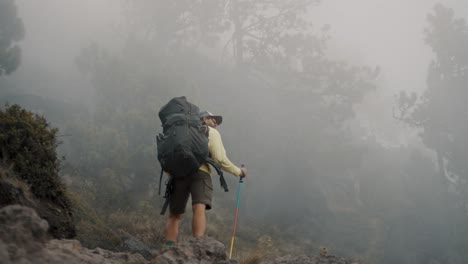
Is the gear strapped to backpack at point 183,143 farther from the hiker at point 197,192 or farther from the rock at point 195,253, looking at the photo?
the rock at point 195,253

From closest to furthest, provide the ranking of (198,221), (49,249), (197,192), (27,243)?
(27,243) → (49,249) → (198,221) → (197,192)

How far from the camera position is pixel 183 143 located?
3680mm

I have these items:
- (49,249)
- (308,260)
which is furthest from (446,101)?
(49,249)

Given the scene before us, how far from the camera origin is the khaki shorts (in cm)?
391

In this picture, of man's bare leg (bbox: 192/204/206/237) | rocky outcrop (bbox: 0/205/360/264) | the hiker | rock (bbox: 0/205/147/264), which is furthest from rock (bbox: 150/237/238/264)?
rock (bbox: 0/205/147/264)

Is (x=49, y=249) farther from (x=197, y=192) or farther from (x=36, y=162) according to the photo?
(x=36, y=162)

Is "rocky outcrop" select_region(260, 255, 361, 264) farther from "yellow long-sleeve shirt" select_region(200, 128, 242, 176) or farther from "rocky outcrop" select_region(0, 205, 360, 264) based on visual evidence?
"yellow long-sleeve shirt" select_region(200, 128, 242, 176)

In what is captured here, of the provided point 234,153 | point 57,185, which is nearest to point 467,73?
point 234,153

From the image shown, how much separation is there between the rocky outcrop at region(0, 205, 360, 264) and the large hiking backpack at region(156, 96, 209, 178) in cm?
72

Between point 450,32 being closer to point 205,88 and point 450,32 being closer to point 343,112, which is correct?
point 343,112

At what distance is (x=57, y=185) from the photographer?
402 centimetres

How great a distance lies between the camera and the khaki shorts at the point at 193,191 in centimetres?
391

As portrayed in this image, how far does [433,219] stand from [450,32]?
12.9m

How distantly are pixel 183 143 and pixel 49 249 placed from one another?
1512 millimetres
